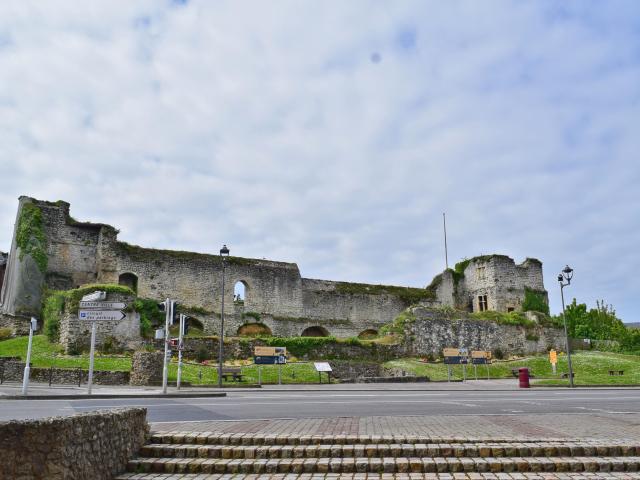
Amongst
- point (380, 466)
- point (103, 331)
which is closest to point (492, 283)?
point (103, 331)

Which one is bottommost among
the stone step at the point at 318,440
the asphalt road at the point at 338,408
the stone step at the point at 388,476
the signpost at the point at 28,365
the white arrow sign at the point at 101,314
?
the stone step at the point at 388,476

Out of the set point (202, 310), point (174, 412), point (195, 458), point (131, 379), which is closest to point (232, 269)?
point (202, 310)

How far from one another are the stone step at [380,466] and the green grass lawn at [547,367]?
20.9m

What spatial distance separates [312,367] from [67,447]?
23863mm

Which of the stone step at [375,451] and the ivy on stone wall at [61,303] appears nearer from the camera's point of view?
the stone step at [375,451]

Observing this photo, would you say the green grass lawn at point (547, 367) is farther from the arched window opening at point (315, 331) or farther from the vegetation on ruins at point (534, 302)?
the arched window opening at point (315, 331)

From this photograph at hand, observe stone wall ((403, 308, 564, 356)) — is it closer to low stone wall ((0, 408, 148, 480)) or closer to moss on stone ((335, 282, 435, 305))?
moss on stone ((335, 282, 435, 305))

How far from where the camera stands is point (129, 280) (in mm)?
39719

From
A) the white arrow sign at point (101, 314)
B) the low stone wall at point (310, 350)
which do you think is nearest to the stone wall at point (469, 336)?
the low stone wall at point (310, 350)

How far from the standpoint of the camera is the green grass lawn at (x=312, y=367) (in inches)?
953

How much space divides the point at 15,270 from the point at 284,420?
107 feet

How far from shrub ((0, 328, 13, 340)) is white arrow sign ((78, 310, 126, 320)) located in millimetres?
18275

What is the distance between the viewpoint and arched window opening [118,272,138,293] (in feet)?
128

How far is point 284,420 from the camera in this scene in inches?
381
